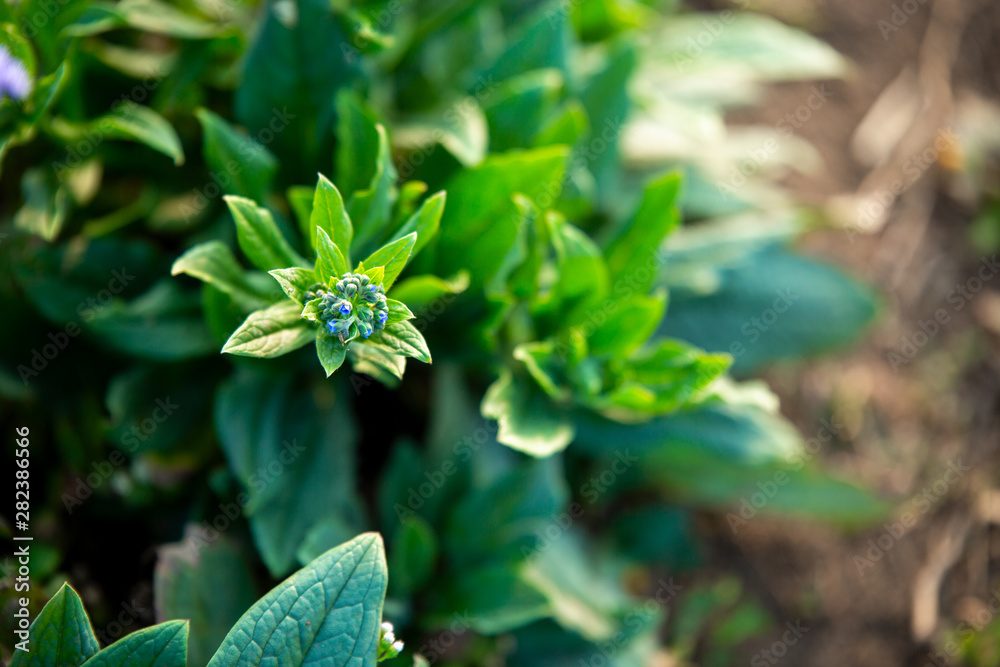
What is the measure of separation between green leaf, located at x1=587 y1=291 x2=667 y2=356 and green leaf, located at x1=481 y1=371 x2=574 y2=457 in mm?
179

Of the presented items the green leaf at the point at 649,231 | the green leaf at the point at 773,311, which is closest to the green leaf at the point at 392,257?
the green leaf at the point at 649,231

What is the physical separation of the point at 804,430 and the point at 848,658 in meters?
0.82

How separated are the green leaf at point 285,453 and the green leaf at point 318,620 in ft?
1.18

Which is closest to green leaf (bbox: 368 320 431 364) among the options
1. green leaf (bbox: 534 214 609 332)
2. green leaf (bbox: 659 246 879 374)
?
green leaf (bbox: 534 214 609 332)

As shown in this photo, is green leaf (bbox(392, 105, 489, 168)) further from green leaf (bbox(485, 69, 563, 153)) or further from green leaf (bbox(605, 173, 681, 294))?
green leaf (bbox(605, 173, 681, 294))

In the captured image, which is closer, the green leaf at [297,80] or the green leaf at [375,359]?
the green leaf at [375,359]

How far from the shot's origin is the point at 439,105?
7.07ft

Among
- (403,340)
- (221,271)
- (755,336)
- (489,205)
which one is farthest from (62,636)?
(755,336)

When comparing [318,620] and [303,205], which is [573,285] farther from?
[318,620]

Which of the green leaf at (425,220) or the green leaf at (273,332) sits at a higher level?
the green leaf at (425,220)

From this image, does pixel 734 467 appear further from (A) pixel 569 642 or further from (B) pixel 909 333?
(B) pixel 909 333

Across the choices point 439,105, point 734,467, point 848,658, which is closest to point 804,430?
point 734,467

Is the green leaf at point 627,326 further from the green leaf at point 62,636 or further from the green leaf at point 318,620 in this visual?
the green leaf at point 62,636

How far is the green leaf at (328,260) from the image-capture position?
117 cm
